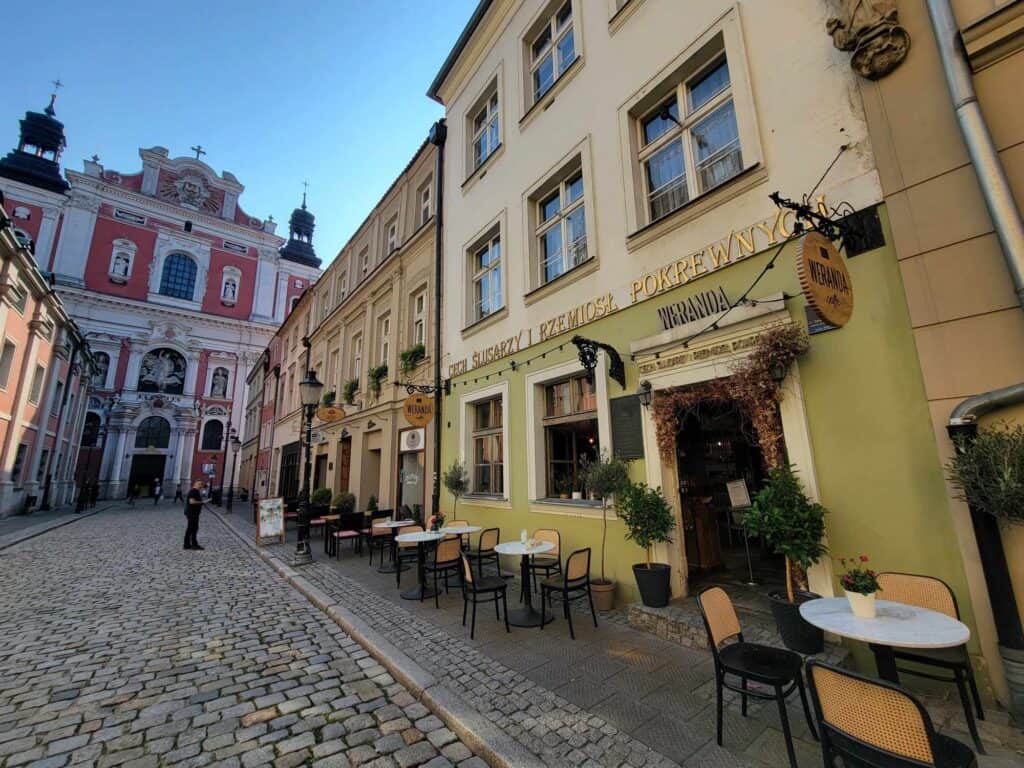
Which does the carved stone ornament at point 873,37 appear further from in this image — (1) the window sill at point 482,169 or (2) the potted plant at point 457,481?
(2) the potted plant at point 457,481

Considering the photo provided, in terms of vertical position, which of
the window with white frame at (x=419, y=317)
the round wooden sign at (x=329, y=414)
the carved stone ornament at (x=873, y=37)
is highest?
the window with white frame at (x=419, y=317)

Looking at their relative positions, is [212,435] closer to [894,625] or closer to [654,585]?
[654,585]

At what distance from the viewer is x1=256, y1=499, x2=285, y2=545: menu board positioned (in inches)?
470

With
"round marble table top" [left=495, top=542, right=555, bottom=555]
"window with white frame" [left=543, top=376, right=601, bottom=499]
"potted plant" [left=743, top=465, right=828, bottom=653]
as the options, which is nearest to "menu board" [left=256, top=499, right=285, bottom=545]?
"window with white frame" [left=543, top=376, right=601, bottom=499]

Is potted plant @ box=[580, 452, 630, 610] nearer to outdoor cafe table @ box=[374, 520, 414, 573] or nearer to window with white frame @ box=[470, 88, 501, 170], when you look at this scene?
outdoor cafe table @ box=[374, 520, 414, 573]

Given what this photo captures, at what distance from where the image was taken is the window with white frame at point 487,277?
9.56 metres

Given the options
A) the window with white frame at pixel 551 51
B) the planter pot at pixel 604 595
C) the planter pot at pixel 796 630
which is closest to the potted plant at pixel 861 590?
the planter pot at pixel 796 630

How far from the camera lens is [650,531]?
5176mm

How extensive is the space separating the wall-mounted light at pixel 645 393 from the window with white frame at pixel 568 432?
3.43 ft

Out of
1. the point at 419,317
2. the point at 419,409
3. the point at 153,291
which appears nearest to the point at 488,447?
the point at 419,409

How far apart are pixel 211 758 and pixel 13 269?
21.7m

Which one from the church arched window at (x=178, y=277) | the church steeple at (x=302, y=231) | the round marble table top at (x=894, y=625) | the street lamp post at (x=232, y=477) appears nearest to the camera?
the round marble table top at (x=894, y=625)

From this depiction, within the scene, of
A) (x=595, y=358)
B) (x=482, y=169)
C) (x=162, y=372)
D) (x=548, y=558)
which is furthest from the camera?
(x=162, y=372)

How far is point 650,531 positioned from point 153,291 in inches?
2015
